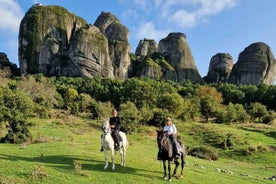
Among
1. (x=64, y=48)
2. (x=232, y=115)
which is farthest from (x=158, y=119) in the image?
(x=64, y=48)

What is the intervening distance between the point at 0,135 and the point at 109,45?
9792cm

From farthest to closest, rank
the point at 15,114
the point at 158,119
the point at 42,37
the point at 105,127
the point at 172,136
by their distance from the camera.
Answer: the point at 42,37, the point at 158,119, the point at 15,114, the point at 172,136, the point at 105,127

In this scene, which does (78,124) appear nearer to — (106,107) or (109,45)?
(106,107)

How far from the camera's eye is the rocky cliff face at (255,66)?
134000 millimetres

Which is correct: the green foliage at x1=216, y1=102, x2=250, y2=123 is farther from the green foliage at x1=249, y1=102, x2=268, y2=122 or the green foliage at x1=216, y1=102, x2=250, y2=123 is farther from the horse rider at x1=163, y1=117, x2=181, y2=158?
the horse rider at x1=163, y1=117, x2=181, y2=158

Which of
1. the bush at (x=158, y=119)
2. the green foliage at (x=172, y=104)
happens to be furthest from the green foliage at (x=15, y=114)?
the green foliage at (x=172, y=104)

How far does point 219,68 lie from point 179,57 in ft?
69.2

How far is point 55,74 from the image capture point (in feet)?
381

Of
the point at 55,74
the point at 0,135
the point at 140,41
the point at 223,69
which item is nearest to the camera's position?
the point at 0,135

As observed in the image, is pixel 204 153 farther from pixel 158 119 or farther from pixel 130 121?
pixel 158 119

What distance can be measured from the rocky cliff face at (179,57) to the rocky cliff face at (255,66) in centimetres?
1489

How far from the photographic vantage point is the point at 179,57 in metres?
142

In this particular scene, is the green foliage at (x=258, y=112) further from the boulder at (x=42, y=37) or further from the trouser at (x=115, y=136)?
the boulder at (x=42, y=37)

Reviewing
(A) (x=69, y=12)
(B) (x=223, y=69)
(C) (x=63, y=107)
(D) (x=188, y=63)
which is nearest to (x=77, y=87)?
(C) (x=63, y=107)
